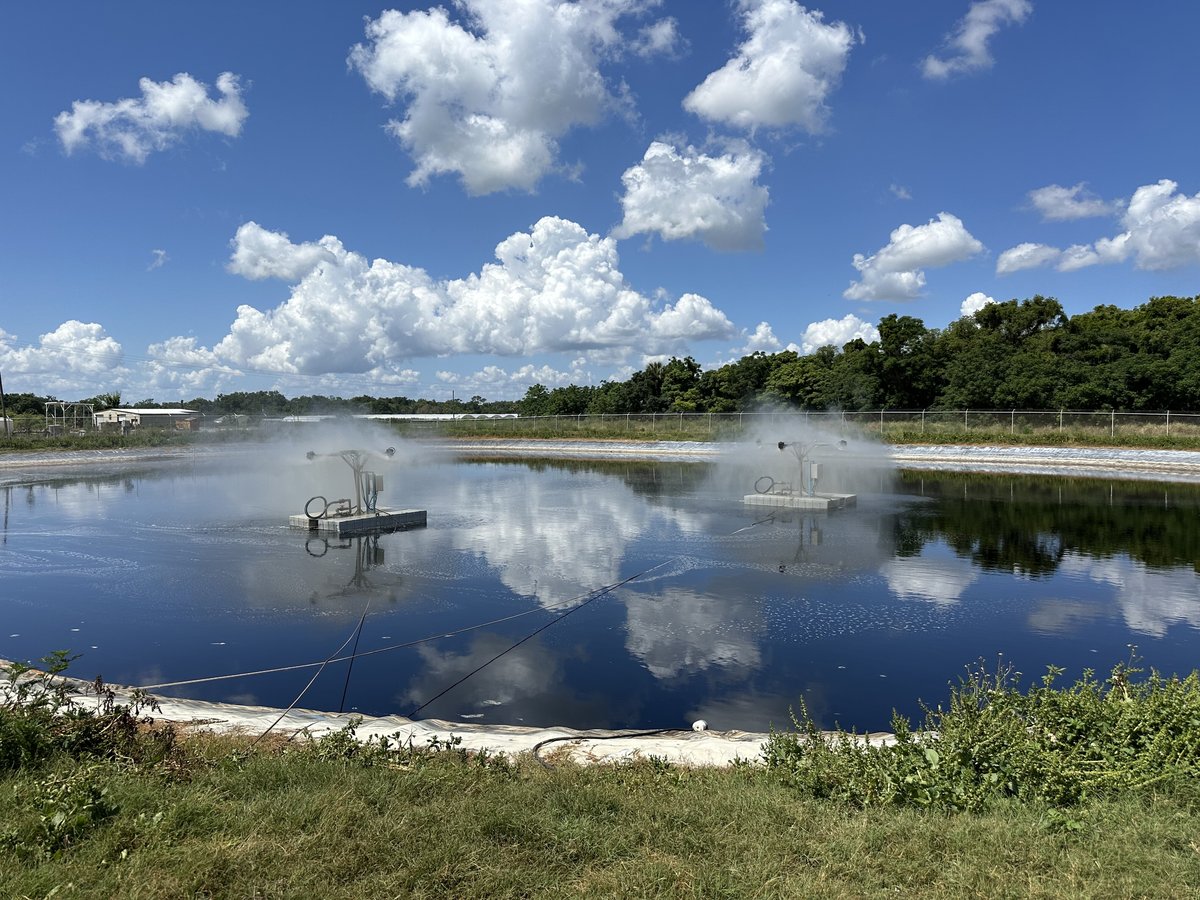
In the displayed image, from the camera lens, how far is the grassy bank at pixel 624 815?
14.0ft

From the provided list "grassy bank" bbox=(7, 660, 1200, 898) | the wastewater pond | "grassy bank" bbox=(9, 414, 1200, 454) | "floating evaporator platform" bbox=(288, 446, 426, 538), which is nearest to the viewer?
"grassy bank" bbox=(7, 660, 1200, 898)

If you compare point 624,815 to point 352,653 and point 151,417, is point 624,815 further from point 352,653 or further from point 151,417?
point 151,417

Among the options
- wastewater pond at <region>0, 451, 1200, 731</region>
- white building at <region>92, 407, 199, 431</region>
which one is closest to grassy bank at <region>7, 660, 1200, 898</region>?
wastewater pond at <region>0, 451, 1200, 731</region>

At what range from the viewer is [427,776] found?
5734mm

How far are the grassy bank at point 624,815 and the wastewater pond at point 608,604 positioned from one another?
1660mm

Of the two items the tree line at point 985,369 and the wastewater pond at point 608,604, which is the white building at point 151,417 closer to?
the tree line at point 985,369

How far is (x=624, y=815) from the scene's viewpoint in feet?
17.1

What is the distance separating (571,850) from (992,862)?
92.8 inches

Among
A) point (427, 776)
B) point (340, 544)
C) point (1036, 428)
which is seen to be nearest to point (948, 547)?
point (340, 544)

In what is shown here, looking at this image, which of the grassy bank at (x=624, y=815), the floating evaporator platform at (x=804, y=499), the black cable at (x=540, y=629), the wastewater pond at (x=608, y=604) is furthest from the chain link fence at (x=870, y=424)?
the grassy bank at (x=624, y=815)

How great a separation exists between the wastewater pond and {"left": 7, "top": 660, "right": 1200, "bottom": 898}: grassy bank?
1.66 meters

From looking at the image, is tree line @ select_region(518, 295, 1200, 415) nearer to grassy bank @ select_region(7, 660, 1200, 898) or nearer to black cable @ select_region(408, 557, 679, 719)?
black cable @ select_region(408, 557, 679, 719)

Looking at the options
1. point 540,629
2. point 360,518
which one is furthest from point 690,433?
point 540,629

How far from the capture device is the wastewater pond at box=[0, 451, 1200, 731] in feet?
31.6
